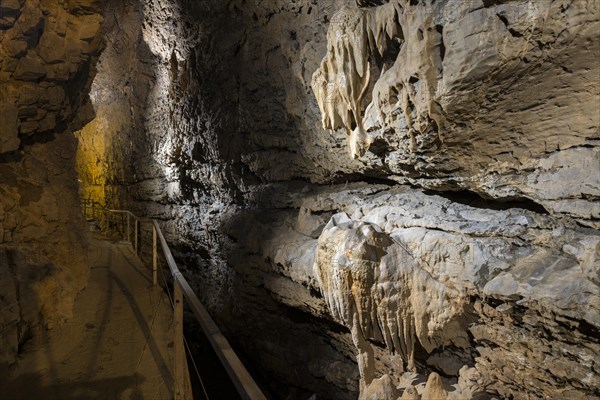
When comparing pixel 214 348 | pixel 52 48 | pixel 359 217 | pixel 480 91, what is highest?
pixel 52 48

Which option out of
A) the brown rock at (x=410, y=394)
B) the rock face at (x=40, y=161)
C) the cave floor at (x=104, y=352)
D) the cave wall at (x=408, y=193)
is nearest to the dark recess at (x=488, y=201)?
the cave wall at (x=408, y=193)

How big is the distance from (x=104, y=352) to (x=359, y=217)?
3.29m

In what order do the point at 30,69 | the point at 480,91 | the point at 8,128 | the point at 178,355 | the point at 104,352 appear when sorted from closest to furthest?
the point at 178,355
the point at 480,91
the point at 104,352
the point at 8,128
the point at 30,69

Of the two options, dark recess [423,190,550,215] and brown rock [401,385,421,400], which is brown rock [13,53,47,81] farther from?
brown rock [401,385,421,400]

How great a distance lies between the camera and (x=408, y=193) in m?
4.91

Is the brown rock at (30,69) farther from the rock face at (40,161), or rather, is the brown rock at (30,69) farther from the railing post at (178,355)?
the railing post at (178,355)

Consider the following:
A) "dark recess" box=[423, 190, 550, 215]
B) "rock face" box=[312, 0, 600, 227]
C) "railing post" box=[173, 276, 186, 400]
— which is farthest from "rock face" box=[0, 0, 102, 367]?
"dark recess" box=[423, 190, 550, 215]

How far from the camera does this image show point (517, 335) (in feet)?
11.4

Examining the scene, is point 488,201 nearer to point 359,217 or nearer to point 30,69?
point 359,217

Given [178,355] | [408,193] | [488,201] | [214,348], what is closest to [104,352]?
[178,355]

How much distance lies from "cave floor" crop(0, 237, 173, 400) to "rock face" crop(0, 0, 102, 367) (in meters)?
0.23

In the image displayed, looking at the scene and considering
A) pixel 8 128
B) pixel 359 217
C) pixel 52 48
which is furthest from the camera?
pixel 359 217

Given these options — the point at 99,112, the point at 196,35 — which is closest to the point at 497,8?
the point at 196,35

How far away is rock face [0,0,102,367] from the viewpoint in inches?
147
